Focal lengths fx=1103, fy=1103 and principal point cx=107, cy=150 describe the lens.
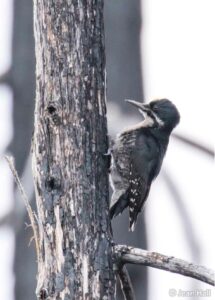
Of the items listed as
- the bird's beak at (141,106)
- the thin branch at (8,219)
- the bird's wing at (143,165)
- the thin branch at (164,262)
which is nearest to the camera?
the thin branch at (164,262)

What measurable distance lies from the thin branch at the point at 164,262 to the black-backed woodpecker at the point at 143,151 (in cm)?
142

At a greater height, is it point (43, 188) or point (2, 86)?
point (2, 86)

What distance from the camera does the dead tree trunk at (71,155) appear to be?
4.31 meters

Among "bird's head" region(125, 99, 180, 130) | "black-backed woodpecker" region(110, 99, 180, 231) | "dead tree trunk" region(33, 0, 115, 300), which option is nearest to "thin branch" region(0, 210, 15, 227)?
"black-backed woodpecker" region(110, 99, 180, 231)

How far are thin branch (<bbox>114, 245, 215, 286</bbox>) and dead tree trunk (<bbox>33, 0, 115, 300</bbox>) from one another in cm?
6

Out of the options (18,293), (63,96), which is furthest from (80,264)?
(18,293)

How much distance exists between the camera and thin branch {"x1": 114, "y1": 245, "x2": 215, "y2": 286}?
13.5 ft

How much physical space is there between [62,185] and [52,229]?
0.59 feet

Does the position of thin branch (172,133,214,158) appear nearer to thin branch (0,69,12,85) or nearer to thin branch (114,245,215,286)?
thin branch (0,69,12,85)

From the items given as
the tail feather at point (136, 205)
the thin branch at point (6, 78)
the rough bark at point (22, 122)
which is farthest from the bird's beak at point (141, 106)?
the thin branch at point (6, 78)

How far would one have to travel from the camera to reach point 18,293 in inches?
233

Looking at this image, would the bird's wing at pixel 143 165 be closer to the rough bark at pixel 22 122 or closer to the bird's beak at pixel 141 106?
the bird's beak at pixel 141 106

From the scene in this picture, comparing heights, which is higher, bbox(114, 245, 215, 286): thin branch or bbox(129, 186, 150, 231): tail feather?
bbox(129, 186, 150, 231): tail feather

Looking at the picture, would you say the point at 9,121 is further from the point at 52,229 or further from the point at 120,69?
the point at 52,229
